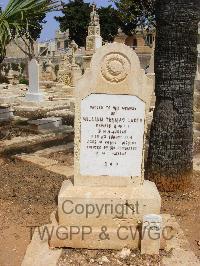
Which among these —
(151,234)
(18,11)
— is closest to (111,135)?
(151,234)

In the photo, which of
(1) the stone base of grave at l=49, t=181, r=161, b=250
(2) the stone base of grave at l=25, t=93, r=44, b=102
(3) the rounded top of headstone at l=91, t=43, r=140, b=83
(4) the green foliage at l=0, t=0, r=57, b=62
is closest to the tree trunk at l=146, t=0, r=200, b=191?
(1) the stone base of grave at l=49, t=181, r=161, b=250

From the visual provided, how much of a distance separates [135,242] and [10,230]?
4.93 feet

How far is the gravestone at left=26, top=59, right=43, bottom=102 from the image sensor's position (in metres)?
17.0

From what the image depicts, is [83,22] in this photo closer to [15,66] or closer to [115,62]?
[15,66]

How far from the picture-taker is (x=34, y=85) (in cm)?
1733

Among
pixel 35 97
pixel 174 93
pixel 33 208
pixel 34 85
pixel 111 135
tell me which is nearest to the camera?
pixel 111 135

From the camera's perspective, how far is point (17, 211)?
4969 millimetres

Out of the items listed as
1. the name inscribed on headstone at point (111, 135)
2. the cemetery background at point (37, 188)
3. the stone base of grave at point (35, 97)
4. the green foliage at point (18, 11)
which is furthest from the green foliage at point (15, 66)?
the name inscribed on headstone at point (111, 135)

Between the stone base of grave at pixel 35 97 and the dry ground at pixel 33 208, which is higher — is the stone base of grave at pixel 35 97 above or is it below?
above

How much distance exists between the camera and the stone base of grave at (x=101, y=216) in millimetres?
3998

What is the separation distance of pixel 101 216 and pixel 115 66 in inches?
63.9

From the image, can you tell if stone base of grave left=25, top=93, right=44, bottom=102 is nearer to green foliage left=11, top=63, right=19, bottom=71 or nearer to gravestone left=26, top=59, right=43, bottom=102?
gravestone left=26, top=59, right=43, bottom=102

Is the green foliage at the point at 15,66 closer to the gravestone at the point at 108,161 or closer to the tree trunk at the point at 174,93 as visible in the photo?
the tree trunk at the point at 174,93

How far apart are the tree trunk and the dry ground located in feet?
1.26
